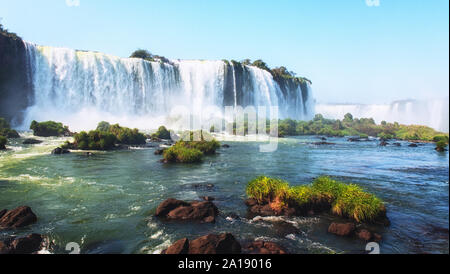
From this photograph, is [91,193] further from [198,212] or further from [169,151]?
[169,151]

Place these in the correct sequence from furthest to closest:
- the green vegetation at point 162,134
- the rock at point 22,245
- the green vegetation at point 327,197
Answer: the green vegetation at point 162,134 < the green vegetation at point 327,197 < the rock at point 22,245

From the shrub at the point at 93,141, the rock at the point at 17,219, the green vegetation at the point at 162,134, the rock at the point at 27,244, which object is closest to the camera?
the rock at the point at 27,244

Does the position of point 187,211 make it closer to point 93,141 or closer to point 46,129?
point 93,141

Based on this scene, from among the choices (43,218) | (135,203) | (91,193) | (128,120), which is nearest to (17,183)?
(91,193)

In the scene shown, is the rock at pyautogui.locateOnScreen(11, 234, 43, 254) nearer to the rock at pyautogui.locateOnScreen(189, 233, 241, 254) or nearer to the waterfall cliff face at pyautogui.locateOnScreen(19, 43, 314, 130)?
the rock at pyautogui.locateOnScreen(189, 233, 241, 254)

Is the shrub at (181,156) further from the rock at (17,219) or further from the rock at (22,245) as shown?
the rock at (22,245)

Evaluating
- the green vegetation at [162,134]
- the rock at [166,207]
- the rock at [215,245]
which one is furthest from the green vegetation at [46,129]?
the rock at [215,245]
